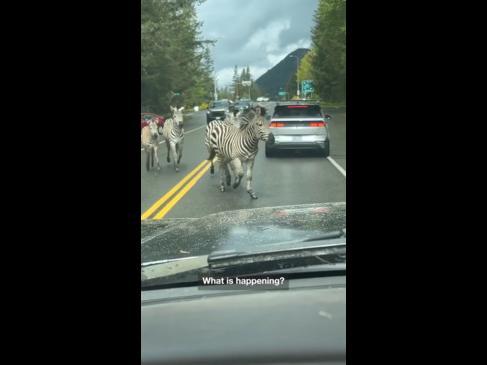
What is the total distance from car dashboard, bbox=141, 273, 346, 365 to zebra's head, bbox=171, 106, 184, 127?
1842mm

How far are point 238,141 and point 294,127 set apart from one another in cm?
45

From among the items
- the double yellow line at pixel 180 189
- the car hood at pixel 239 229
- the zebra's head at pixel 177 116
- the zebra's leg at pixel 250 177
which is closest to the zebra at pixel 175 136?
the zebra's head at pixel 177 116

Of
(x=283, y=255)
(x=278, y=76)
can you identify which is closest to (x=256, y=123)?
(x=278, y=76)

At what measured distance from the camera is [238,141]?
399cm

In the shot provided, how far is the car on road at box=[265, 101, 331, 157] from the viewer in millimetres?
3797

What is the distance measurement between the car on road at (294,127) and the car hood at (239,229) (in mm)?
764

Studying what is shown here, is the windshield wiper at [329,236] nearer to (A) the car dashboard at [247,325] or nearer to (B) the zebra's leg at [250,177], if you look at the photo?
(A) the car dashboard at [247,325]

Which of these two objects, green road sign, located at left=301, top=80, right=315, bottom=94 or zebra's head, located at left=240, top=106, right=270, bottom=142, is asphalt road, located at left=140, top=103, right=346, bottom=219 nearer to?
zebra's head, located at left=240, top=106, right=270, bottom=142

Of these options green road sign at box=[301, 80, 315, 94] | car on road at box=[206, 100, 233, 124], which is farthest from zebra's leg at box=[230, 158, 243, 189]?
green road sign at box=[301, 80, 315, 94]

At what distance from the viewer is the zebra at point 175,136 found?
12.1ft
